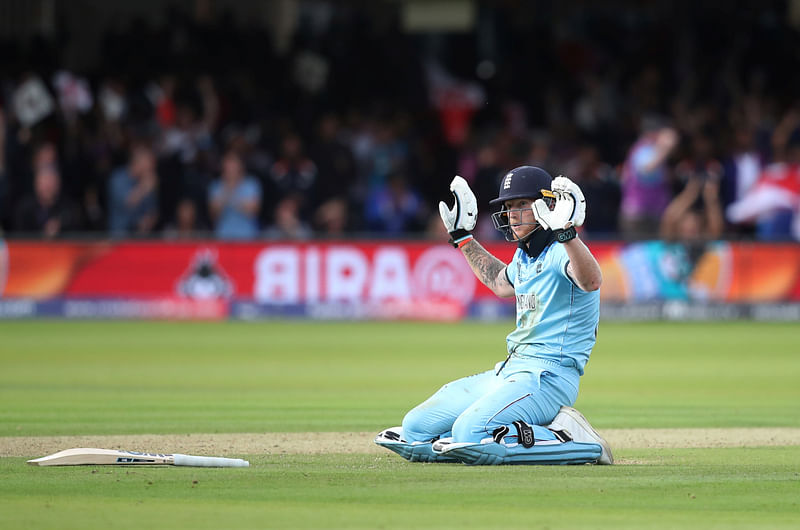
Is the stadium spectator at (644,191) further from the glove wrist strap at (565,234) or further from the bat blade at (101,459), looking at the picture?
the bat blade at (101,459)

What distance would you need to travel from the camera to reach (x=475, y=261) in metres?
10.0

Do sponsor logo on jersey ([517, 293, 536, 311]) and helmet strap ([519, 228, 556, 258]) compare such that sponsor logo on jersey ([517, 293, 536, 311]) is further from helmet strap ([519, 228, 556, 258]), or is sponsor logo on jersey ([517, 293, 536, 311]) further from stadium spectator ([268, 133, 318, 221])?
stadium spectator ([268, 133, 318, 221])

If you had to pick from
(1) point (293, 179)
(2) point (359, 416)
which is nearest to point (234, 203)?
(1) point (293, 179)

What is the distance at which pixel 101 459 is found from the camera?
8.84 metres

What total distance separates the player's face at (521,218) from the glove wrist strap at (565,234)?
75 centimetres

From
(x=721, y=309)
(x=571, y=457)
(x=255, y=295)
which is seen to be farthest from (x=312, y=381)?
→ (x=721, y=309)

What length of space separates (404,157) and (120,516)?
785 inches

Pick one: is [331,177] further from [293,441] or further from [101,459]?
[101,459]

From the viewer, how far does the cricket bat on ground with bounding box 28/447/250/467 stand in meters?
8.81

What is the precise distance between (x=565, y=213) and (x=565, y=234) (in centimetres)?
13

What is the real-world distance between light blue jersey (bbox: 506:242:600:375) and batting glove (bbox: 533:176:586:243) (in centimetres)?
59

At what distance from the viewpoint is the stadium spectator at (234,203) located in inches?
973

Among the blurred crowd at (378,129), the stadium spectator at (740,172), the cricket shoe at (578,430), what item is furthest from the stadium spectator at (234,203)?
the cricket shoe at (578,430)

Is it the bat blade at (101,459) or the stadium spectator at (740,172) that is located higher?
the stadium spectator at (740,172)
